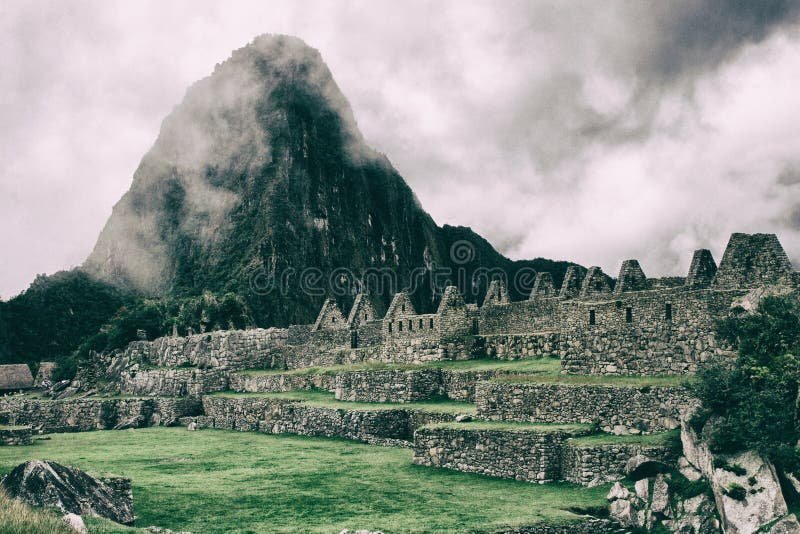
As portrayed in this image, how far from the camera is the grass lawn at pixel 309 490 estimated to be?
15.6 m

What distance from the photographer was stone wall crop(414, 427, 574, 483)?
1959 cm

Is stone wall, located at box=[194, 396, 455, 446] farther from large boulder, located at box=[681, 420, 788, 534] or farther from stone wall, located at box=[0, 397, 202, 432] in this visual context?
large boulder, located at box=[681, 420, 788, 534]

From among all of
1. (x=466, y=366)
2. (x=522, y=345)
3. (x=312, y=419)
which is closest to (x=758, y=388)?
(x=522, y=345)

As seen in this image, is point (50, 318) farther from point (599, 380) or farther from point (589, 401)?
point (589, 401)

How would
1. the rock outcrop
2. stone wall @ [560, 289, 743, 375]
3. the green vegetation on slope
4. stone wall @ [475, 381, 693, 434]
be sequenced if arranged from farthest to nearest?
the green vegetation on slope → stone wall @ [560, 289, 743, 375] → stone wall @ [475, 381, 693, 434] → the rock outcrop

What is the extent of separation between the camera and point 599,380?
21.2 m

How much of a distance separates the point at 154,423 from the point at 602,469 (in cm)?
2502

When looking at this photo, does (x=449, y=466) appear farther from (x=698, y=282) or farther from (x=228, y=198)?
(x=228, y=198)

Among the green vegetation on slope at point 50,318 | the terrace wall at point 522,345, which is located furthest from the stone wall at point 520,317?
the green vegetation on slope at point 50,318

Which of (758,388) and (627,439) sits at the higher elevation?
(758,388)

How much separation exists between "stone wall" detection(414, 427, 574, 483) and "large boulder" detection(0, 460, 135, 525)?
937 cm

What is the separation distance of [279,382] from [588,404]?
63.3ft

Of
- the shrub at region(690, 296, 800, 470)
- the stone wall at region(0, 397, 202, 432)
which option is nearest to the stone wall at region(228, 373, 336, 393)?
the stone wall at region(0, 397, 202, 432)

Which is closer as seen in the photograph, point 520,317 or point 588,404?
point 588,404
